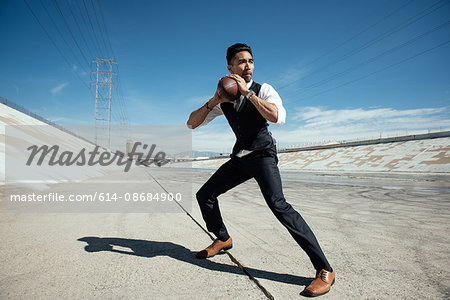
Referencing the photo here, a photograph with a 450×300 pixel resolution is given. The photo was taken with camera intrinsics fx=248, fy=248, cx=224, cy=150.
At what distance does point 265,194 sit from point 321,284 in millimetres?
832

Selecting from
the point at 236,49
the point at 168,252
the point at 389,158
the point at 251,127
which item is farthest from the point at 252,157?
the point at 389,158

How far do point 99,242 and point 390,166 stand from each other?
98.4 feet

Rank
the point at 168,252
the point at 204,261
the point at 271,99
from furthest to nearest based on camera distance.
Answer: the point at 168,252, the point at 204,261, the point at 271,99

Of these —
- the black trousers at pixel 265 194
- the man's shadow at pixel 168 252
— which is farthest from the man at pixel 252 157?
the man's shadow at pixel 168 252

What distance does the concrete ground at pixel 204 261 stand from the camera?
78.9 inches

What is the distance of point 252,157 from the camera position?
2.39 m

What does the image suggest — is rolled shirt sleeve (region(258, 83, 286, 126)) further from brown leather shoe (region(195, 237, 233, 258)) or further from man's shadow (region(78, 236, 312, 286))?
brown leather shoe (region(195, 237, 233, 258))

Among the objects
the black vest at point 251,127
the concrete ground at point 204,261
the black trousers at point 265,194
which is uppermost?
the black vest at point 251,127

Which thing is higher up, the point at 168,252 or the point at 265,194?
the point at 265,194

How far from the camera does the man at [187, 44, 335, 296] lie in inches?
82.4

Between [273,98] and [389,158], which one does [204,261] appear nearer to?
[273,98]

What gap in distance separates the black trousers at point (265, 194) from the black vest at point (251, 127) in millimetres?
82

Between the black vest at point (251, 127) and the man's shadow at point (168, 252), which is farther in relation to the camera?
the black vest at point (251, 127)

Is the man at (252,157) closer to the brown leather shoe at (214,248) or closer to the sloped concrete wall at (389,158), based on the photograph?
the brown leather shoe at (214,248)
